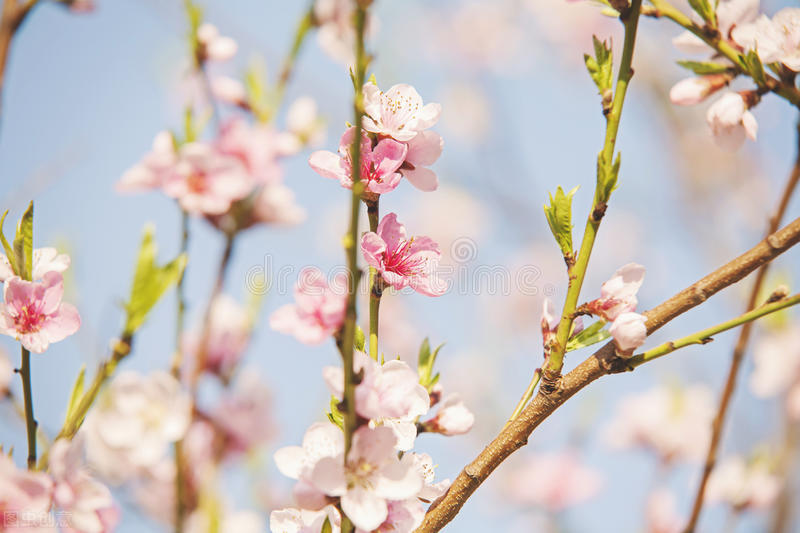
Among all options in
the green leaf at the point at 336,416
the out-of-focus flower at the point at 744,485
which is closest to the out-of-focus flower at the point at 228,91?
the green leaf at the point at 336,416

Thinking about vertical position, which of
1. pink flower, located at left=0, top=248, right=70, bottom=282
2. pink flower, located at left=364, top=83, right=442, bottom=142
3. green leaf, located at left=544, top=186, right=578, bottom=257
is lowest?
pink flower, located at left=0, top=248, right=70, bottom=282

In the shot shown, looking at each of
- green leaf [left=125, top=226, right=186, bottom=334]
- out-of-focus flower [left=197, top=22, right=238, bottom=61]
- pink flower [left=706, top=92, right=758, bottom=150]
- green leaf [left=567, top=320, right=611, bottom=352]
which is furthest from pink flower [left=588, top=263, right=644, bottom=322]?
out-of-focus flower [left=197, top=22, right=238, bottom=61]

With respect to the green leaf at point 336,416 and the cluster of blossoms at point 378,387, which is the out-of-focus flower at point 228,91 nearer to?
the cluster of blossoms at point 378,387

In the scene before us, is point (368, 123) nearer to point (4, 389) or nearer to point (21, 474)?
point (21, 474)

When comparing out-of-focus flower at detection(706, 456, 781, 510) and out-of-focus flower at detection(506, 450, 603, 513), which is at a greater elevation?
out-of-focus flower at detection(706, 456, 781, 510)

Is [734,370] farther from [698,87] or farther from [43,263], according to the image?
[43,263]

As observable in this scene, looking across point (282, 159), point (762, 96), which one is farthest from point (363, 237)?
point (282, 159)

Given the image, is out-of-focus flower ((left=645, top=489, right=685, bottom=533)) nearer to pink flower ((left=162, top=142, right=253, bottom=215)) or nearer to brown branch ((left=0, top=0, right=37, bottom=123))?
pink flower ((left=162, top=142, right=253, bottom=215))
